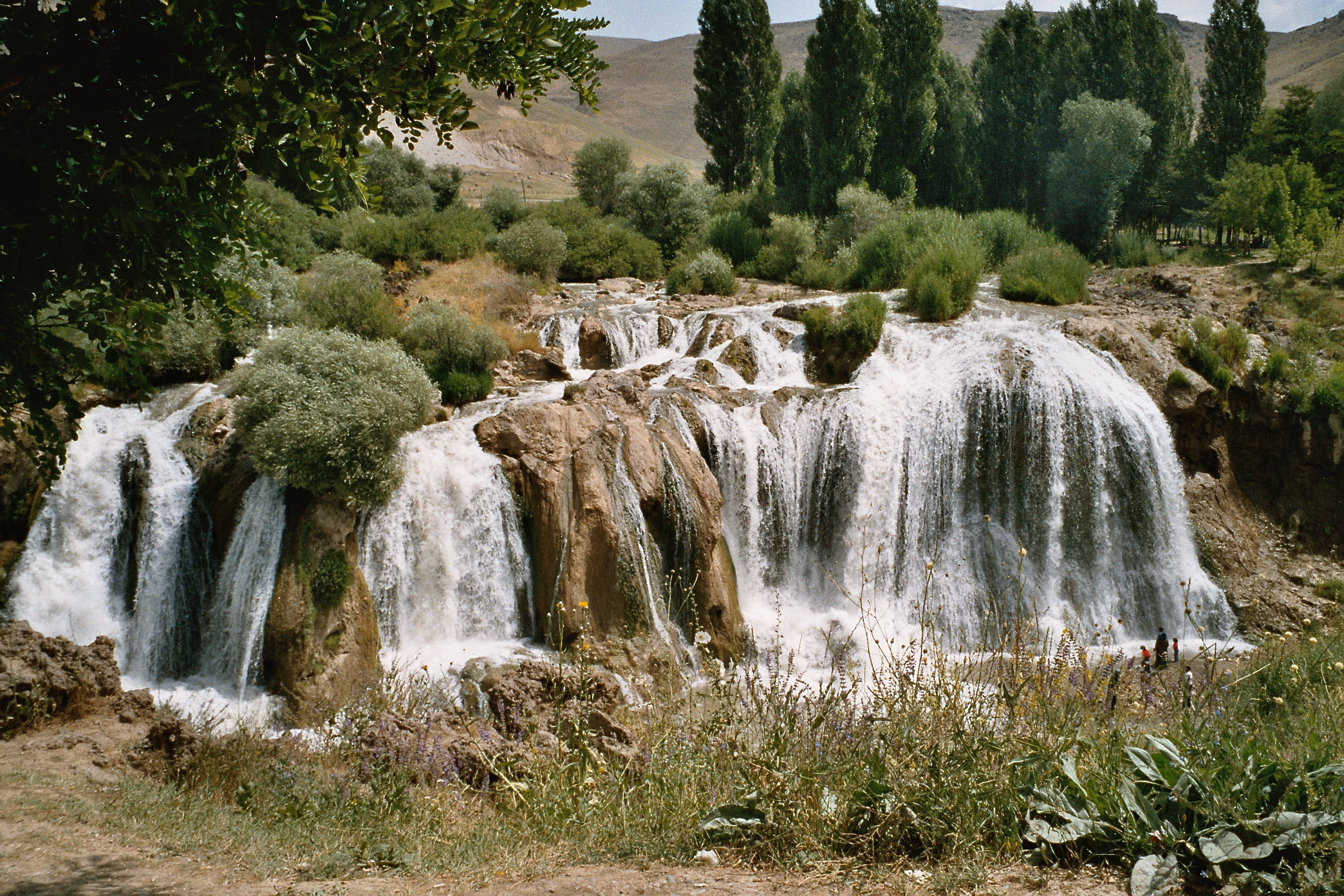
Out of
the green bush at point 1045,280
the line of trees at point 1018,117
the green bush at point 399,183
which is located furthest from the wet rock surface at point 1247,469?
the green bush at point 399,183

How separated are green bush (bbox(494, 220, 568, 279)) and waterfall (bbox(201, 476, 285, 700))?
475 inches

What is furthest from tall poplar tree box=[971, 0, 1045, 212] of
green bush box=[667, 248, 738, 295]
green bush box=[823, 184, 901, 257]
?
green bush box=[667, 248, 738, 295]

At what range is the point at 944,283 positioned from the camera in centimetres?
1602

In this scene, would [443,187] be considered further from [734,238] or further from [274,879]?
[274,879]

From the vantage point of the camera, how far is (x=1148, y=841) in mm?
2852

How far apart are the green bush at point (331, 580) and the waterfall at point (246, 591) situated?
0.48 m

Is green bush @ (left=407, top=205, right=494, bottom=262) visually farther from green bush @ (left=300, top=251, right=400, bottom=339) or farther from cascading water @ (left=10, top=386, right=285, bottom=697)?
cascading water @ (left=10, top=386, right=285, bottom=697)

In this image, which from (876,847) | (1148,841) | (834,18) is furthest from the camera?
(834,18)

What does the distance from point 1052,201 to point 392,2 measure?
1124 inches

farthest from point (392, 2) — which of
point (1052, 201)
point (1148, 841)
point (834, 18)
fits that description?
point (1052, 201)

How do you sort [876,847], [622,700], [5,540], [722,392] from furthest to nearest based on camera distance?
[722,392], [5,540], [622,700], [876,847]

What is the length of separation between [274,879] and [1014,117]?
110 ft

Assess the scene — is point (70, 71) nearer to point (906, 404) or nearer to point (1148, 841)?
point (1148, 841)

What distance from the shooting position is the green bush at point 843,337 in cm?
1448
